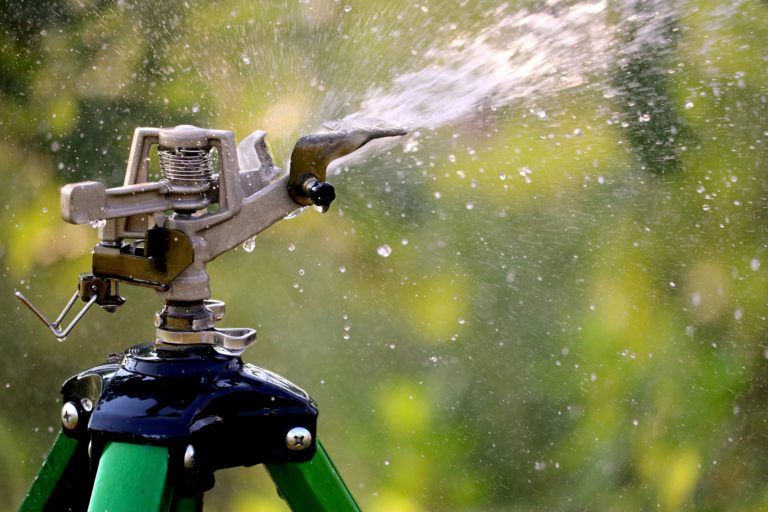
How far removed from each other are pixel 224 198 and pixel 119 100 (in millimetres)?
956

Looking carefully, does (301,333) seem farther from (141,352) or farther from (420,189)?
(141,352)

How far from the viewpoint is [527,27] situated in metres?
1.53

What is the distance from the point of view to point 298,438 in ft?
2.73

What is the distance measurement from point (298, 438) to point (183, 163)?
229 millimetres

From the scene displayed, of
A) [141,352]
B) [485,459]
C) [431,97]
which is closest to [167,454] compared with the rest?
[141,352]

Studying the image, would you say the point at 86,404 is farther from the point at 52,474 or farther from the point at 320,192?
the point at 320,192

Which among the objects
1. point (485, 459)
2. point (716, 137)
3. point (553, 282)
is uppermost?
point (716, 137)

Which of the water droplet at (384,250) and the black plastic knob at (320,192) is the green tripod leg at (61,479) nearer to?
the black plastic knob at (320,192)

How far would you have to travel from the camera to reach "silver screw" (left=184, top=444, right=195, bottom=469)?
75cm

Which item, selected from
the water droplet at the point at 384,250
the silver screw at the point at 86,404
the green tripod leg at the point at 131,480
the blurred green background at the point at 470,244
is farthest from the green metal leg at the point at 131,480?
the water droplet at the point at 384,250

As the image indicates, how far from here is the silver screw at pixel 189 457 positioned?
2.48ft

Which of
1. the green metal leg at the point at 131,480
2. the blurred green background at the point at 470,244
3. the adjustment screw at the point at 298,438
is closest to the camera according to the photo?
the green metal leg at the point at 131,480

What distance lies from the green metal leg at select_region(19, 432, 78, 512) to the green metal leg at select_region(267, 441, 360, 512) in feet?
0.53

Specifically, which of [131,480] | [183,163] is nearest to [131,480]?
[131,480]
